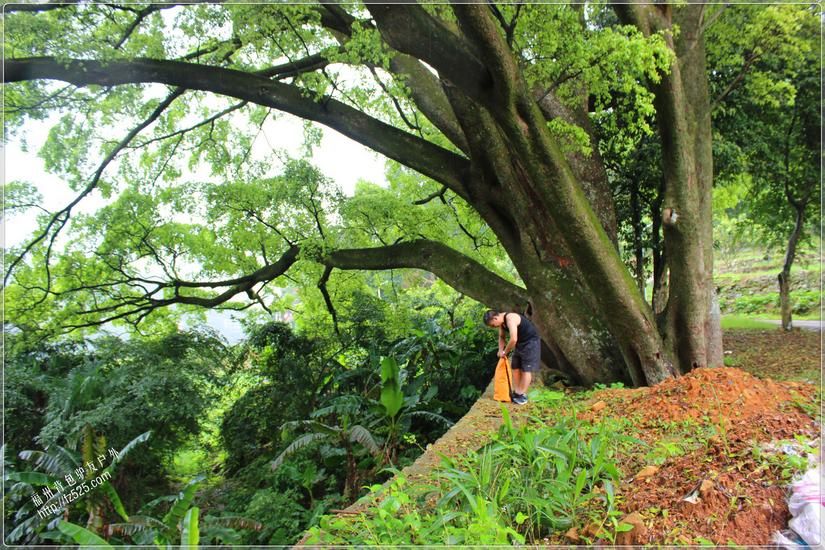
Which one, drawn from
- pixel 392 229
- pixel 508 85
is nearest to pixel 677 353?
pixel 508 85

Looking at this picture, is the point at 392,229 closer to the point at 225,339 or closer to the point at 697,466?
the point at 225,339

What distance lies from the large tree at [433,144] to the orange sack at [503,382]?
1210 millimetres

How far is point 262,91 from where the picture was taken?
6684 mm

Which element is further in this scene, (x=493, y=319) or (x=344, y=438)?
(x=344, y=438)

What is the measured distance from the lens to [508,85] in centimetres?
451

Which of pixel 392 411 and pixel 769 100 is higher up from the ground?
pixel 769 100

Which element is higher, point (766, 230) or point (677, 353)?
point (766, 230)

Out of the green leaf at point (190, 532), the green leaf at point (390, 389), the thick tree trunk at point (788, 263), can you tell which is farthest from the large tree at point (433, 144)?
the thick tree trunk at point (788, 263)

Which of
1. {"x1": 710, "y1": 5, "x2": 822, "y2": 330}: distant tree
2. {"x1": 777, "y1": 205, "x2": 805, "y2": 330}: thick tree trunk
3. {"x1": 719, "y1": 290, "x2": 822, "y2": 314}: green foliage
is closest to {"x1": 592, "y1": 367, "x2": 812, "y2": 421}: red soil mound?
{"x1": 710, "y1": 5, "x2": 822, "y2": 330}: distant tree

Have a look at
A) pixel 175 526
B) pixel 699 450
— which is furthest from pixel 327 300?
pixel 699 450

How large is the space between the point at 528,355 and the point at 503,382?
1.71 feet

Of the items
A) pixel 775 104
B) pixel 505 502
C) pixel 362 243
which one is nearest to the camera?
pixel 505 502

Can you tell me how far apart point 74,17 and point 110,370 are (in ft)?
17.7

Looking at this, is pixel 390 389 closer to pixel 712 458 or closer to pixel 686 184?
pixel 712 458
